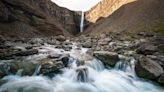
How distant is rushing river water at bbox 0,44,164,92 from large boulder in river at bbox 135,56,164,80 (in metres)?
0.32

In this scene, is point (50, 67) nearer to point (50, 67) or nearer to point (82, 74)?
point (50, 67)

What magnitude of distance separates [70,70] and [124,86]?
110 inches

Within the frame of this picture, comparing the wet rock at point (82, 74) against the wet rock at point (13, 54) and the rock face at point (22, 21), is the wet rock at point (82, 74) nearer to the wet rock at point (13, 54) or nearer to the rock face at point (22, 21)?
the wet rock at point (13, 54)

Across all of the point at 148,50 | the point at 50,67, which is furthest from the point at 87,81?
the point at 148,50

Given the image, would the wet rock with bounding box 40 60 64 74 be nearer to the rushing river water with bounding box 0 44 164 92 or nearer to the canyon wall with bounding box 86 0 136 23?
the rushing river water with bounding box 0 44 164 92

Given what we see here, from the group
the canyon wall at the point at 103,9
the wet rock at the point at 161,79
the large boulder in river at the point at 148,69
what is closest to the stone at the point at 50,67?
the large boulder in river at the point at 148,69

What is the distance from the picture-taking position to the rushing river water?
10.3m

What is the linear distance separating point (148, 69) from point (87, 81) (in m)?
3.05

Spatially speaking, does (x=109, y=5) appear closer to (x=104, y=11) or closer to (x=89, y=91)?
(x=104, y=11)

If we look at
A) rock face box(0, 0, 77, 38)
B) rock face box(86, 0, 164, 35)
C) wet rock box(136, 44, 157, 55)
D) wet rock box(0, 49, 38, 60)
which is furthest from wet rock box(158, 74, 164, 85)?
rock face box(86, 0, 164, 35)

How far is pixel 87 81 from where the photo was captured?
11094 mm

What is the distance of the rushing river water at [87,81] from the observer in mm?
10258

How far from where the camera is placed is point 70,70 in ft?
39.0

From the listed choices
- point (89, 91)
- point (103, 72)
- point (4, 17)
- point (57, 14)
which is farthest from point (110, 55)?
point (57, 14)
